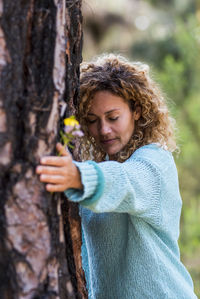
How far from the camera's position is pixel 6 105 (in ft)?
4.72

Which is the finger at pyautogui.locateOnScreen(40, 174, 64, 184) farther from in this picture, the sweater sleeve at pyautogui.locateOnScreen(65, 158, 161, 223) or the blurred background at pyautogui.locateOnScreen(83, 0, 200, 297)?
the blurred background at pyautogui.locateOnScreen(83, 0, 200, 297)

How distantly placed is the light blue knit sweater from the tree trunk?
35cm

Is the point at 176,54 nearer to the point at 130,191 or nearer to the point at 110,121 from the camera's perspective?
the point at 110,121

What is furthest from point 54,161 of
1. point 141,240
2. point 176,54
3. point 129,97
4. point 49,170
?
point 176,54

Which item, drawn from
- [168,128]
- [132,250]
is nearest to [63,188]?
[132,250]

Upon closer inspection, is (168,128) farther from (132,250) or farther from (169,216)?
(132,250)

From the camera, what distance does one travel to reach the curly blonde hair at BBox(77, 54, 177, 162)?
7.88 ft

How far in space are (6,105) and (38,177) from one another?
0.85 feet

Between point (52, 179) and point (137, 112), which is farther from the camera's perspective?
point (137, 112)

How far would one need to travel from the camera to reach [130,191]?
5.55ft

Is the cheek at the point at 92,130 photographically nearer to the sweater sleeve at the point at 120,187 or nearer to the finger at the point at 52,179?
the sweater sleeve at the point at 120,187

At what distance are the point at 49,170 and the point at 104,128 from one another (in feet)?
3.04

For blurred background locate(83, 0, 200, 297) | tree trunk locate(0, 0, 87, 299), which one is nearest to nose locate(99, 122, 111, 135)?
tree trunk locate(0, 0, 87, 299)

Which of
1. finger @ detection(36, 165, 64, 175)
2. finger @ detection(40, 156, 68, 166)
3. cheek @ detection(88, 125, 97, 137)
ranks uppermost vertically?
cheek @ detection(88, 125, 97, 137)
